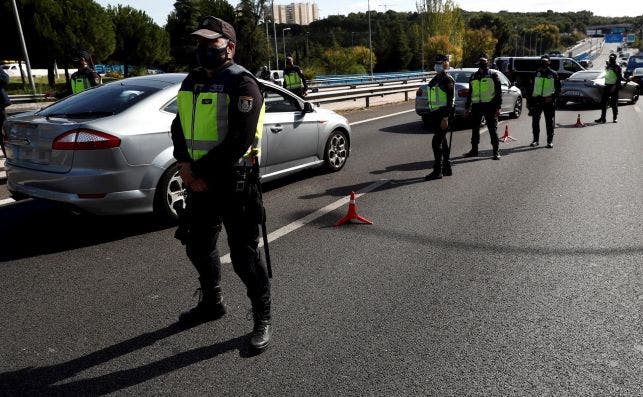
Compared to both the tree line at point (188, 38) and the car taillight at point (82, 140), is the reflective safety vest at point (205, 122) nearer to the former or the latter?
the tree line at point (188, 38)

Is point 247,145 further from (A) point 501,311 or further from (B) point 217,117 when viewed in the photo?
(A) point 501,311

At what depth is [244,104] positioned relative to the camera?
9.80 ft

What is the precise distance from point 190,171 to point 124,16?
65.1 metres

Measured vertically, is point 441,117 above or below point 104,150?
below

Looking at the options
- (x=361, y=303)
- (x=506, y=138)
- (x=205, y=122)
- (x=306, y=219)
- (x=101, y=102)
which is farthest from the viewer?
(x=506, y=138)

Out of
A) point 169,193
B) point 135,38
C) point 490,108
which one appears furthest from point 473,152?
point 135,38

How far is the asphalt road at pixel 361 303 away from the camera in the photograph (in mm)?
2924

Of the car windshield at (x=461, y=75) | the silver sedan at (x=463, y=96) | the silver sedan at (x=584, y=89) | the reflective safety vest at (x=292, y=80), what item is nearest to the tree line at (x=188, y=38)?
the reflective safety vest at (x=292, y=80)

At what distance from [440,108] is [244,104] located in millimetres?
5547

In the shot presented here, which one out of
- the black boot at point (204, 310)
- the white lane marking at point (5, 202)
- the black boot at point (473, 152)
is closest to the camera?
the black boot at point (204, 310)

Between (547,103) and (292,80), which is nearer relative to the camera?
(547,103)

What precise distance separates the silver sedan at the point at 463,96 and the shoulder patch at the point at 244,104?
9551mm

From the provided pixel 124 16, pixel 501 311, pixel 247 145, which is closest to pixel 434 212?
pixel 501 311

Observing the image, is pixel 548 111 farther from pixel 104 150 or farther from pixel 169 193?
pixel 104 150
